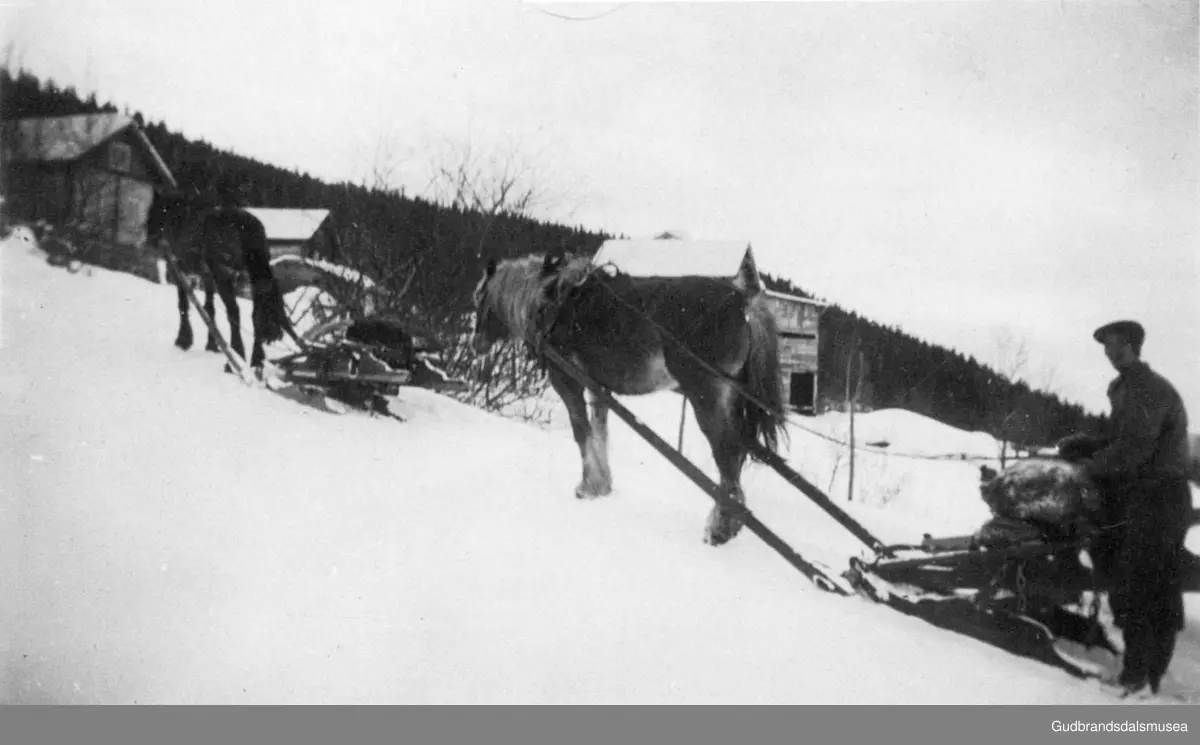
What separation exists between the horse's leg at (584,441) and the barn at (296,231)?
129 centimetres

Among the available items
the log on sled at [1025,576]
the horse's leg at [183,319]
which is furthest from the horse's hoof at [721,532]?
the horse's leg at [183,319]

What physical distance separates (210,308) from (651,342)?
2069 mm

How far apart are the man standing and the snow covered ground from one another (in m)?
0.27

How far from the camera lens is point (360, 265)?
3693 millimetres

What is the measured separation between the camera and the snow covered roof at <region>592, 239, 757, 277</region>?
3.10 metres

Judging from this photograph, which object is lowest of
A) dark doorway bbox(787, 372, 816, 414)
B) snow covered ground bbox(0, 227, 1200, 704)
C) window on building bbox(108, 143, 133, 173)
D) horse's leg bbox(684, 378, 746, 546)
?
snow covered ground bbox(0, 227, 1200, 704)

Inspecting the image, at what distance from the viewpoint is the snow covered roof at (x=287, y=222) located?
10.8ft

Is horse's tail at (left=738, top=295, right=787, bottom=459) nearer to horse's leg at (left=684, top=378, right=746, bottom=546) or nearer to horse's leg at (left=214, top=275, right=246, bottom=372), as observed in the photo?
horse's leg at (left=684, top=378, right=746, bottom=546)

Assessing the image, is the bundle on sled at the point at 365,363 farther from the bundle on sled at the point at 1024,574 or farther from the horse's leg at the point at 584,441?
the bundle on sled at the point at 1024,574

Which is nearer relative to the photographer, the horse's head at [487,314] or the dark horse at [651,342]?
the dark horse at [651,342]

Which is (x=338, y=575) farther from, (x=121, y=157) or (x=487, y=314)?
(x=121, y=157)

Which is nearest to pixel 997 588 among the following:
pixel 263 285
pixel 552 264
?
pixel 552 264

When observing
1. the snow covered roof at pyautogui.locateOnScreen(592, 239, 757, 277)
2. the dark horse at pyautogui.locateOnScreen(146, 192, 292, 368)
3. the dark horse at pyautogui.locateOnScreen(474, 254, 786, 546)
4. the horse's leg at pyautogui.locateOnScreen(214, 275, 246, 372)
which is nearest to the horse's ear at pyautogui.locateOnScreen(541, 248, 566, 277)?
the dark horse at pyautogui.locateOnScreen(474, 254, 786, 546)

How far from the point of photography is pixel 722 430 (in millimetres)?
3049
